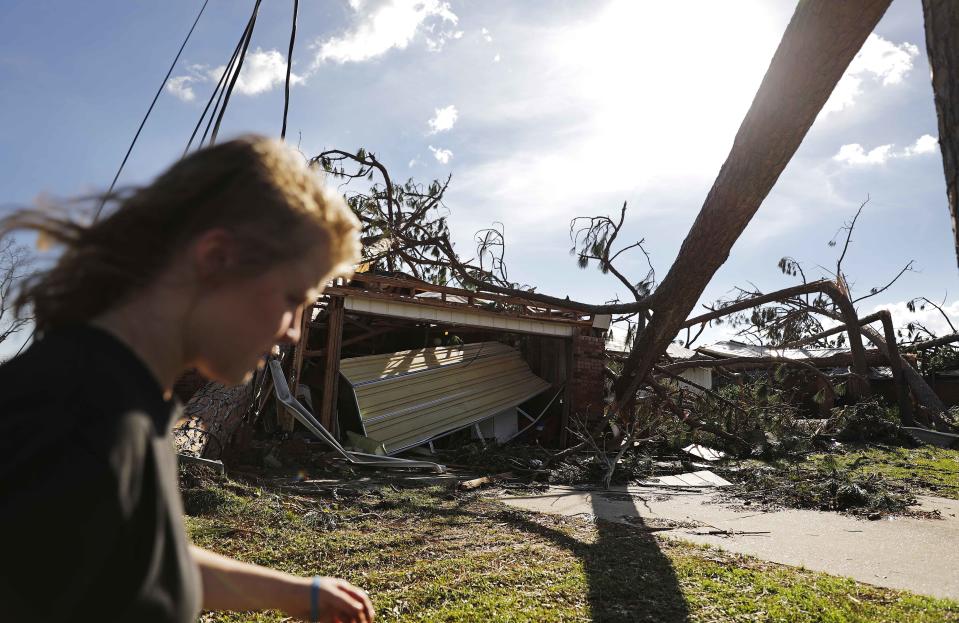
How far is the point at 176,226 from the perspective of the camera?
3.03 feet

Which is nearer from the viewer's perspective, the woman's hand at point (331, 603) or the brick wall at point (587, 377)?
the woman's hand at point (331, 603)

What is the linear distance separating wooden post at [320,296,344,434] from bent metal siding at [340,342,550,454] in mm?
447

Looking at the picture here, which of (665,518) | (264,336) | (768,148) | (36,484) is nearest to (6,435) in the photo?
(36,484)

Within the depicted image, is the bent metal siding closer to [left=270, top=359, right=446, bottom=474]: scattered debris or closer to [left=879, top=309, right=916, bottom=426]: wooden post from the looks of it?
[left=270, top=359, right=446, bottom=474]: scattered debris

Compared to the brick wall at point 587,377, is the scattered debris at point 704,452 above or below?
below

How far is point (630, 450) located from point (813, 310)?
4565mm

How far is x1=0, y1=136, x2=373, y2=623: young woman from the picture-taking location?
0.69 m

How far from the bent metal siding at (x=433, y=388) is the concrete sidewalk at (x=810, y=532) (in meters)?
4.39

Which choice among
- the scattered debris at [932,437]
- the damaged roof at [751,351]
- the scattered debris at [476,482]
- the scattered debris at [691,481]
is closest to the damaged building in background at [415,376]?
the scattered debris at [476,482]

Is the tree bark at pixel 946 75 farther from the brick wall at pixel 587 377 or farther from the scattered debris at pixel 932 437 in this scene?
the scattered debris at pixel 932 437

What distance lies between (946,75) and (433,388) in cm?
1026

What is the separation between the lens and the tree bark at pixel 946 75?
229 centimetres

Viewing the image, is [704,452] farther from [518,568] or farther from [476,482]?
[518,568]

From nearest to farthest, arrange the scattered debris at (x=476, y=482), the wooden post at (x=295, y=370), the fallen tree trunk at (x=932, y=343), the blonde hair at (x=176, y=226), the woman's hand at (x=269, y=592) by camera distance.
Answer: the blonde hair at (x=176, y=226)
the woman's hand at (x=269, y=592)
the scattered debris at (x=476, y=482)
the wooden post at (x=295, y=370)
the fallen tree trunk at (x=932, y=343)
